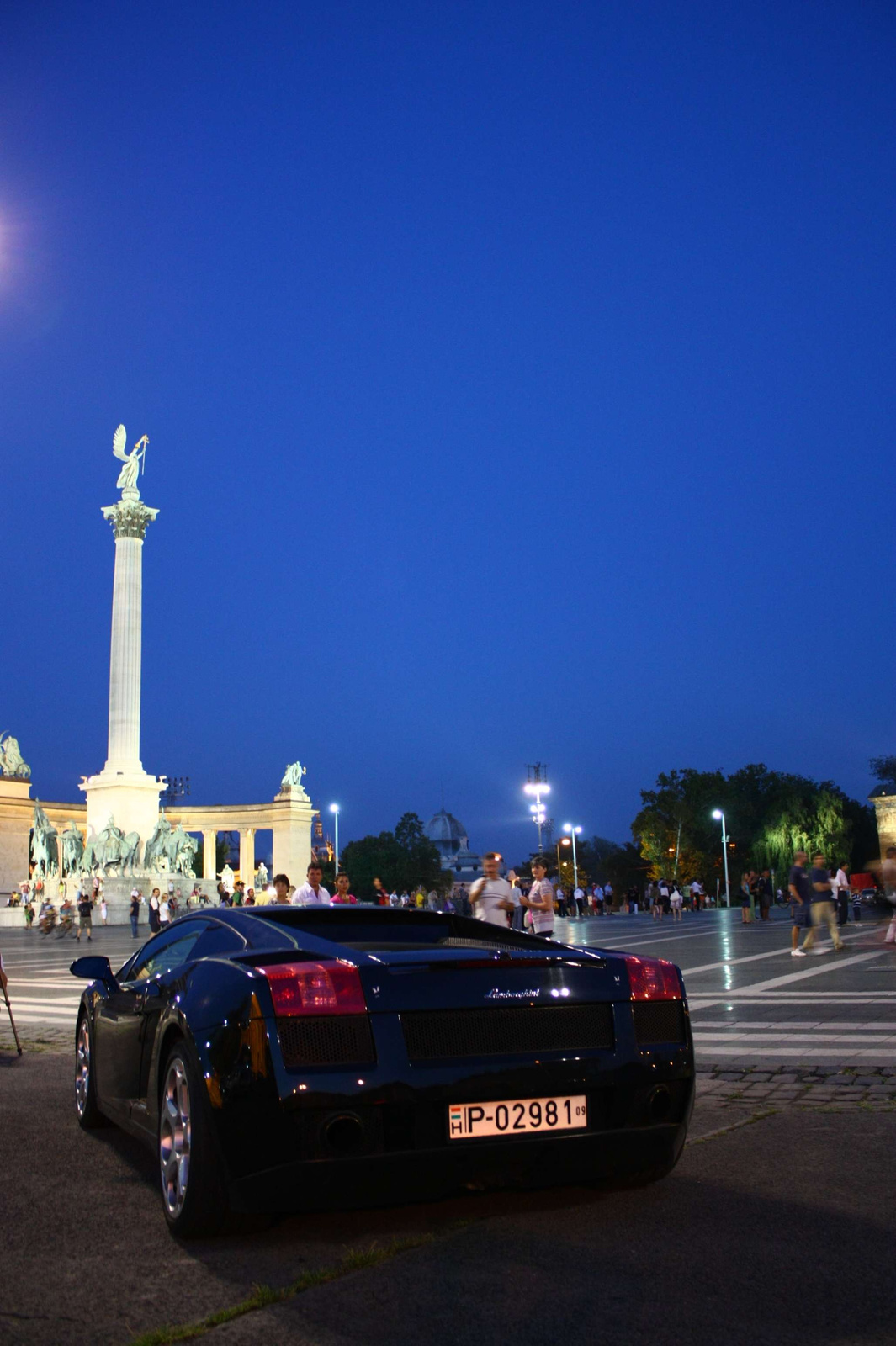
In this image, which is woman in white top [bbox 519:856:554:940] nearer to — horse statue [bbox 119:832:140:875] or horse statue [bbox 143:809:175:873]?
horse statue [bbox 119:832:140:875]

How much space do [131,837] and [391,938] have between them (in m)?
55.6

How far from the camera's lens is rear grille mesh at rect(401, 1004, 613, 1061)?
4383mm

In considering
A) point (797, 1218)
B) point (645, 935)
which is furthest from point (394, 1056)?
point (645, 935)

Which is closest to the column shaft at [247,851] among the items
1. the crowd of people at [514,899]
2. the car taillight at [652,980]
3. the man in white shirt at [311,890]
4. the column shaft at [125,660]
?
the crowd of people at [514,899]

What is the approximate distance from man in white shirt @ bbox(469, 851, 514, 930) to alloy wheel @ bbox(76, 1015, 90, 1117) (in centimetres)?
663

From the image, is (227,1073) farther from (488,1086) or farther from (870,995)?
(870,995)

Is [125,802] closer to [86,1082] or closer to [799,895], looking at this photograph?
[799,895]

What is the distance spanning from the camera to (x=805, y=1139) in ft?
20.1

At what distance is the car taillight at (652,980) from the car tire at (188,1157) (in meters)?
1.73

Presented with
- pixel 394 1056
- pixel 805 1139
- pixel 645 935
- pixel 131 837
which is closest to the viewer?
pixel 394 1056

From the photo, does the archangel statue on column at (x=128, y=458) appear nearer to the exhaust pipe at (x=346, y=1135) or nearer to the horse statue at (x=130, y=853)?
the horse statue at (x=130, y=853)

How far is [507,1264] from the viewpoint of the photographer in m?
4.14

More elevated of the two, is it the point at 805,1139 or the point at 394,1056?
the point at 394,1056

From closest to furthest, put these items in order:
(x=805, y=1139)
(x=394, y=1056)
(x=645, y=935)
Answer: (x=394, y=1056) → (x=805, y=1139) → (x=645, y=935)
